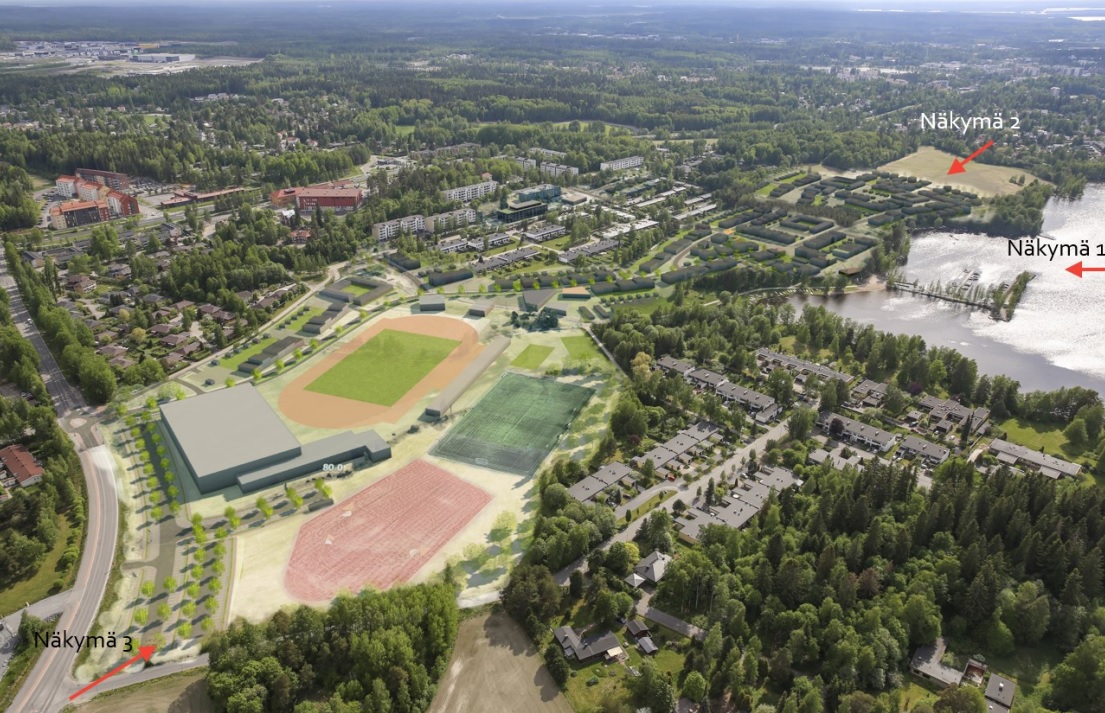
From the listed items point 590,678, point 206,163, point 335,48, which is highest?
point 335,48

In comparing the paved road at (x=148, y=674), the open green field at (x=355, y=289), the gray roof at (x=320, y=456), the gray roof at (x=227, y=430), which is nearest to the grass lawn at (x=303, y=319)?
the open green field at (x=355, y=289)

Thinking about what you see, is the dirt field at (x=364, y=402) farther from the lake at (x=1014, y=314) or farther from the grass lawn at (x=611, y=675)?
the lake at (x=1014, y=314)

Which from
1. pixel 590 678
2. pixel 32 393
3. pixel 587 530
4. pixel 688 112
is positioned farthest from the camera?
pixel 688 112

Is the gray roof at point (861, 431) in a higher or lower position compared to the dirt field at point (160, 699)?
higher

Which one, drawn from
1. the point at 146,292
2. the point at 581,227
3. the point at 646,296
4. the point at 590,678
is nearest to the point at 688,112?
the point at 581,227

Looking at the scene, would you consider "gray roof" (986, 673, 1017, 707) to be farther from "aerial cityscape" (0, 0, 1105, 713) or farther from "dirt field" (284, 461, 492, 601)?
"dirt field" (284, 461, 492, 601)

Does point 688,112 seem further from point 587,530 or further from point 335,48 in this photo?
point 335,48

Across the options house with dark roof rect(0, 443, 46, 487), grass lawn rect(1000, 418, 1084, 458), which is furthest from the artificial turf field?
grass lawn rect(1000, 418, 1084, 458)
